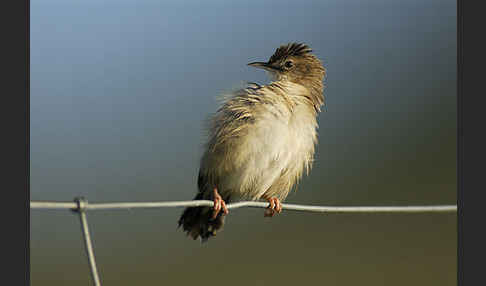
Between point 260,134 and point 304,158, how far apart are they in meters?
0.42

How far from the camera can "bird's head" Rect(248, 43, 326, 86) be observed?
3.97 metres

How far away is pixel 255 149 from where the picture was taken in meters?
3.37

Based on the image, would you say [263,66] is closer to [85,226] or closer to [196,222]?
[196,222]

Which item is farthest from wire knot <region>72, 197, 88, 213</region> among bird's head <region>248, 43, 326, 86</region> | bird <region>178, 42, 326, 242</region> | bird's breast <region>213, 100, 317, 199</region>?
bird's head <region>248, 43, 326, 86</region>

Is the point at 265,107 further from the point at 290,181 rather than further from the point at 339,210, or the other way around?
the point at 339,210

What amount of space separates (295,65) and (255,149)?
89cm

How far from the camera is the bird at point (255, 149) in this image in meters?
3.38

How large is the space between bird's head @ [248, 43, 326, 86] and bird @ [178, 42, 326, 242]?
15 centimetres

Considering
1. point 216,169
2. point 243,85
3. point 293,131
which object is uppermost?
point 243,85

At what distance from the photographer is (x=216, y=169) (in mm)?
3500

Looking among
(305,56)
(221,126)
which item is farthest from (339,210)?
(305,56)

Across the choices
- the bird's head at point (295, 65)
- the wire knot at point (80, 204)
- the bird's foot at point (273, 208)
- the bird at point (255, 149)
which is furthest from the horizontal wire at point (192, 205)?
the bird's head at point (295, 65)

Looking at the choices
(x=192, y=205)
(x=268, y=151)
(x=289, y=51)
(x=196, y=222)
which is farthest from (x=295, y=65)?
(x=192, y=205)

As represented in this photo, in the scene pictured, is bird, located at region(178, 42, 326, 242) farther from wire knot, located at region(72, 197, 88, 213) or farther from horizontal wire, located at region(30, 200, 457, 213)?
wire knot, located at region(72, 197, 88, 213)
